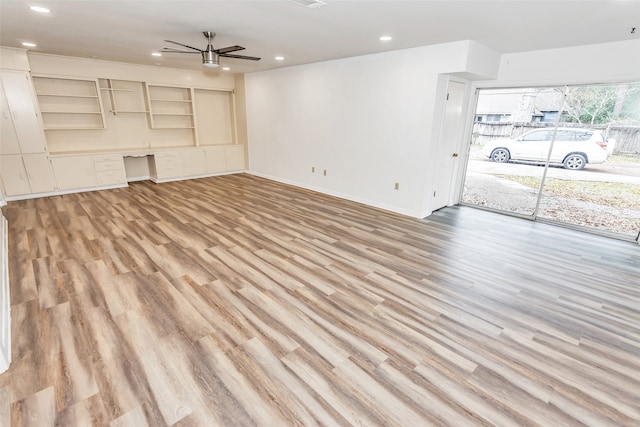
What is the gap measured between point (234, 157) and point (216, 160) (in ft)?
1.66

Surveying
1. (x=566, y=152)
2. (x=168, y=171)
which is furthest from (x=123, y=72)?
(x=566, y=152)

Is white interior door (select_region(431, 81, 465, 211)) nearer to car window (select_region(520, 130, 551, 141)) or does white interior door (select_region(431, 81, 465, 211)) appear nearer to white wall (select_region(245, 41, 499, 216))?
white wall (select_region(245, 41, 499, 216))

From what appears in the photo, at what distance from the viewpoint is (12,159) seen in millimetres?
5137

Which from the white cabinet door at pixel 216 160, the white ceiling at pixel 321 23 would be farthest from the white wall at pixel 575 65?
the white cabinet door at pixel 216 160

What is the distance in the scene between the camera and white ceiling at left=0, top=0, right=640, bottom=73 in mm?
2784

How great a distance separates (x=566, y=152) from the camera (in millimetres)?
4746

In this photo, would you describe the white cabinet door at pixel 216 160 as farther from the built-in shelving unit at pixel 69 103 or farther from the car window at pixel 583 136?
the car window at pixel 583 136

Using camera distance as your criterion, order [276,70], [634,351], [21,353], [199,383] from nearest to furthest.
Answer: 1. [199,383]
2. [21,353]
3. [634,351]
4. [276,70]

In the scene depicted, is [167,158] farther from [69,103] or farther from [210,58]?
→ [210,58]

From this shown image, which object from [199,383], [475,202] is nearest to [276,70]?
[475,202]

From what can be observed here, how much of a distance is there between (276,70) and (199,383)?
21.2 feet

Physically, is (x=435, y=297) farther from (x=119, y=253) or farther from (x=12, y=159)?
(x=12, y=159)

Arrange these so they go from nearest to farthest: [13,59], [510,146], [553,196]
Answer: [13,59], [553,196], [510,146]

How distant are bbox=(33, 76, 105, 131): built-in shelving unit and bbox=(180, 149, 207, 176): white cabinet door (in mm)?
1662
